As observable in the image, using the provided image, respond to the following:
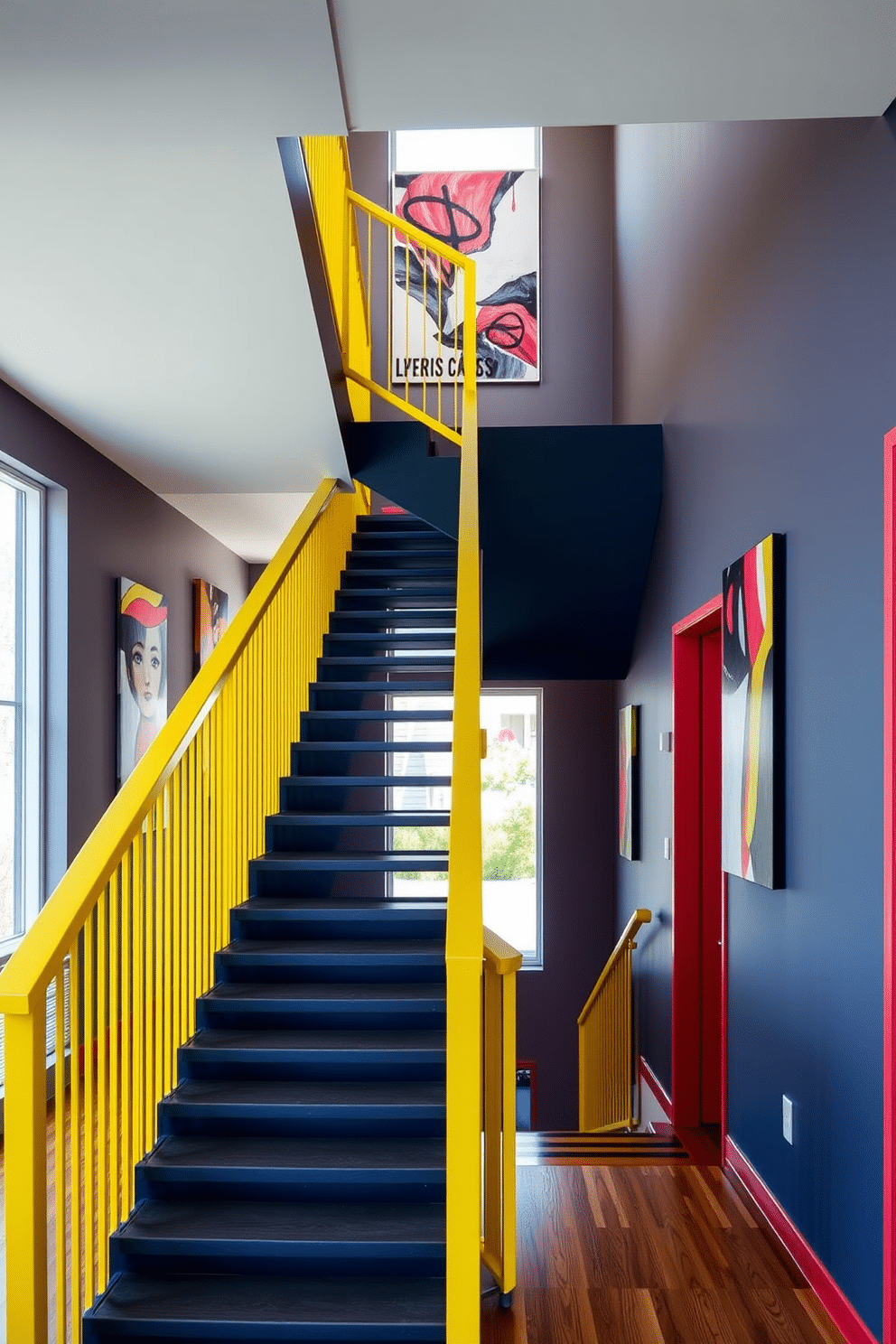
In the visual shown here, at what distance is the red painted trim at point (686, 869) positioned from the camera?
4801 mm

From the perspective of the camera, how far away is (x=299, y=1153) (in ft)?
9.28

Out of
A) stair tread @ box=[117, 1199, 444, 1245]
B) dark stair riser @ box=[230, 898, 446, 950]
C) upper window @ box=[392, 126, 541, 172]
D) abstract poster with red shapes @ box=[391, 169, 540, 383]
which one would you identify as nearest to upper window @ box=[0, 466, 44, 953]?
dark stair riser @ box=[230, 898, 446, 950]

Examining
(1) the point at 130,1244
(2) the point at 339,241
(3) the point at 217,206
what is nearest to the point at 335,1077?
(1) the point at 130,1244

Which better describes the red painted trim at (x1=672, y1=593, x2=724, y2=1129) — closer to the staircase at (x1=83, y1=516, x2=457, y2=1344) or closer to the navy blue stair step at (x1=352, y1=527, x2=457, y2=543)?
the staircase at (x1=83, y1=516, x2=457, y2=1344)

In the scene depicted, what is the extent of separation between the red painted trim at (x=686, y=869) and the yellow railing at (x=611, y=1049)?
88 cm

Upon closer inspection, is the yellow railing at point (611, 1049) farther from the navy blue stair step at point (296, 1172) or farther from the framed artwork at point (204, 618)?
the navy blue stair step at point (296, 1172)

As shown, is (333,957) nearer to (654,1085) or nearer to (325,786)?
(325,786)

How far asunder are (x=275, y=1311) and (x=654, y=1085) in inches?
134

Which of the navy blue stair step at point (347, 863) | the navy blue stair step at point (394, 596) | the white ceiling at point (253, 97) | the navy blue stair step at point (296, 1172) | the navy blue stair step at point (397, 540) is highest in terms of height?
the white ceiling at point (253, 97)

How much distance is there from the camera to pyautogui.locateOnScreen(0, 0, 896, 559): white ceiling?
90.5 inches

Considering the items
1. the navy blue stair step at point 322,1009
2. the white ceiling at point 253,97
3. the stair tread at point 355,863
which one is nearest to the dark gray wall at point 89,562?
the white ceiling at point 253,97

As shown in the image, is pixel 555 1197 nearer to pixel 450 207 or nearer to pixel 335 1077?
pixel 335 1077

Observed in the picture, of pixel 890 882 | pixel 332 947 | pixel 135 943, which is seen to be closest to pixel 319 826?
pixel 332 947

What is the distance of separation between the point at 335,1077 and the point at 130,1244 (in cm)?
73
